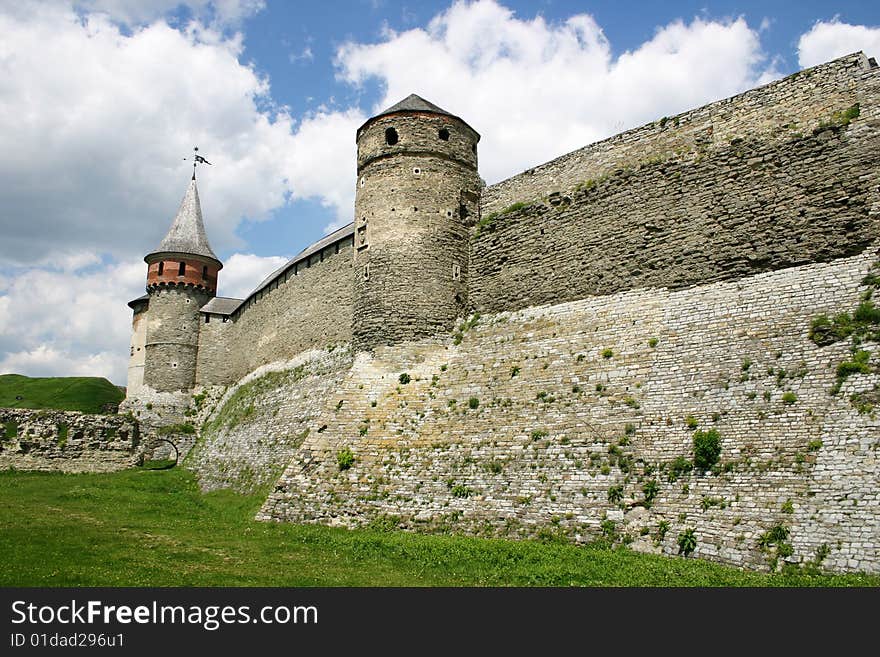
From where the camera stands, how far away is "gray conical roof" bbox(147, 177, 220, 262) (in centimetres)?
4378

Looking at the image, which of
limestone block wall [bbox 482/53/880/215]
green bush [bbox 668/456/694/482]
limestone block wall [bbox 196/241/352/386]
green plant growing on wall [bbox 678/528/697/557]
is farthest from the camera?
limestone block wall [bbox 196/241/352/386]

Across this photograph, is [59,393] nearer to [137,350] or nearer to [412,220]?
[137,350]

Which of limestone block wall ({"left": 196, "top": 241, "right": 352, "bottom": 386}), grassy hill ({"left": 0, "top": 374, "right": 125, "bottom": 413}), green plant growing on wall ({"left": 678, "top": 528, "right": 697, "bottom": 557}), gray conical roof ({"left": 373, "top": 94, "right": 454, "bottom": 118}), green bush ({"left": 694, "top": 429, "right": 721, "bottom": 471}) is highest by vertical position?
gray conical roof ({"left": 373, "top": 94, "right": 454, "bottom": 118})

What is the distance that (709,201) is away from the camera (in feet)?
55.7

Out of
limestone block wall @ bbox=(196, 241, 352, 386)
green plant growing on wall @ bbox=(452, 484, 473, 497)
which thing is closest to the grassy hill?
limestone block wall @ bbox=(196, 241, 352, 386)

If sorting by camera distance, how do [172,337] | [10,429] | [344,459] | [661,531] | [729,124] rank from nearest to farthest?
1. [661,531]
2. [729,124]
3. [344,459]
4. [10,429]
5. [172,337]

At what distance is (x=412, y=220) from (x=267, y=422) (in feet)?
37.9

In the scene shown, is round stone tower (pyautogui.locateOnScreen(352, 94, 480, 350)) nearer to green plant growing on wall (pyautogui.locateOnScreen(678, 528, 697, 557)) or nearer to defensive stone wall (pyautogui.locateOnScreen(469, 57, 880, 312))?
defensive stone wall (pyautogui.locateOnScreen(469, 57, 880, 312))

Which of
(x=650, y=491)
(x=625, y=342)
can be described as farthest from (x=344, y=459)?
(x=650, y=491)

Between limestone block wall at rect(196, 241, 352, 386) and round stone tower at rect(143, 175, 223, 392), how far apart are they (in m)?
0.92

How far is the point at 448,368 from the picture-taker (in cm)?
2061
